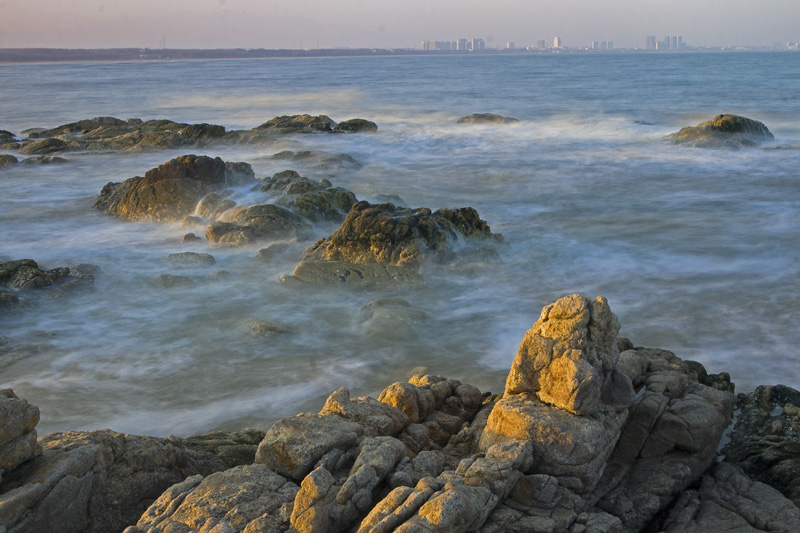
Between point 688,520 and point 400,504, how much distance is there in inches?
82.7

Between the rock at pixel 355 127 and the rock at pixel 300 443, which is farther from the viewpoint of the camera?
the rock at pixel 355 127

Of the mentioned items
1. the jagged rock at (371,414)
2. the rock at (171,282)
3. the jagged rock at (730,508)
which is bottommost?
the jagged rock at (730,508)

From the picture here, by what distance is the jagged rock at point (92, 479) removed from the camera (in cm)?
432

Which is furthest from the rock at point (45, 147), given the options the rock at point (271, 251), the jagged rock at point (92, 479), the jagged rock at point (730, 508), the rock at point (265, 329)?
the jagged rock at point (730, 508)

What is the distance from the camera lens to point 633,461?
5355 mm

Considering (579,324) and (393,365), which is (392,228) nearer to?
(393,365)

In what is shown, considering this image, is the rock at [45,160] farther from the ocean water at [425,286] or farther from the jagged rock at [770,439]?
the jagged rock at [770,439]

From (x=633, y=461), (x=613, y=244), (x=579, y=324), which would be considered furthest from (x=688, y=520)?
(x=613, y=244)

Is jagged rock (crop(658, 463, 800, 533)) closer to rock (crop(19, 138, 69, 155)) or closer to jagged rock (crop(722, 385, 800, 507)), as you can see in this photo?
jagged rock (crop(722, 385, 800, 507))

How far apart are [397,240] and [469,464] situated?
7065 mm

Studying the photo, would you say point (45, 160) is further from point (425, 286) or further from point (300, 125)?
point (425, 286)

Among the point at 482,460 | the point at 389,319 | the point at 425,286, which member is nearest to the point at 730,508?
the point at 482,460

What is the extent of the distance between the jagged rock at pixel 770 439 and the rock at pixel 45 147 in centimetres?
2391

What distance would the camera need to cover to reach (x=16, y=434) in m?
4.67
